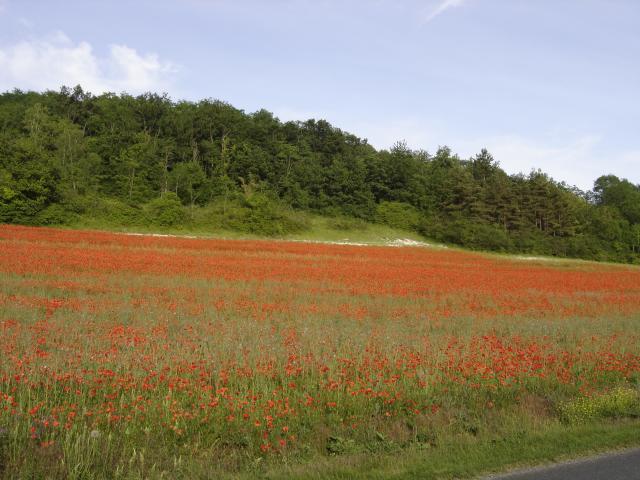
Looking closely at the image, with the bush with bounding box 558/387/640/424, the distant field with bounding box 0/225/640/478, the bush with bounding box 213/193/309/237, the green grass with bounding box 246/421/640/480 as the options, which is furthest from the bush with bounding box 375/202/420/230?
the green grass with bounding box 246/421/640/480

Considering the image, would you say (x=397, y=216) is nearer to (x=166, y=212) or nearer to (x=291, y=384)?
(x=166, y=212)

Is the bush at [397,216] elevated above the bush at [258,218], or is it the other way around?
the bush at [397,216]

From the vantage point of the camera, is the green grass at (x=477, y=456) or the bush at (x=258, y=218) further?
the bush at (x=258, y=218)

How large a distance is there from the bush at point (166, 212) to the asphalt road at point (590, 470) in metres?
54.4

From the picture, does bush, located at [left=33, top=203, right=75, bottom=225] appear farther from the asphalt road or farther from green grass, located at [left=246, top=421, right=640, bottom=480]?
the asphalt road

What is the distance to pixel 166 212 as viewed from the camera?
56688mm

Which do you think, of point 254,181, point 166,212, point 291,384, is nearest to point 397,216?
point 254,181

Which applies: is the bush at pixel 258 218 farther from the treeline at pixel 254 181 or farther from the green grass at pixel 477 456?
the green grass at pixel 477 456

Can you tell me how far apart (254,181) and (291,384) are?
69085 millimetres

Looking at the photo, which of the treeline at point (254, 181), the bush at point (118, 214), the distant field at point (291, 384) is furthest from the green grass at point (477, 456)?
the treeline at point (254, 181)

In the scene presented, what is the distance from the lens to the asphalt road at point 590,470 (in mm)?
5504

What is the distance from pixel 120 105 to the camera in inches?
3359

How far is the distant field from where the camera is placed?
591 cm

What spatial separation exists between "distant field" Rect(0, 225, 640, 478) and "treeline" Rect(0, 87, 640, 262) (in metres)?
44.0
